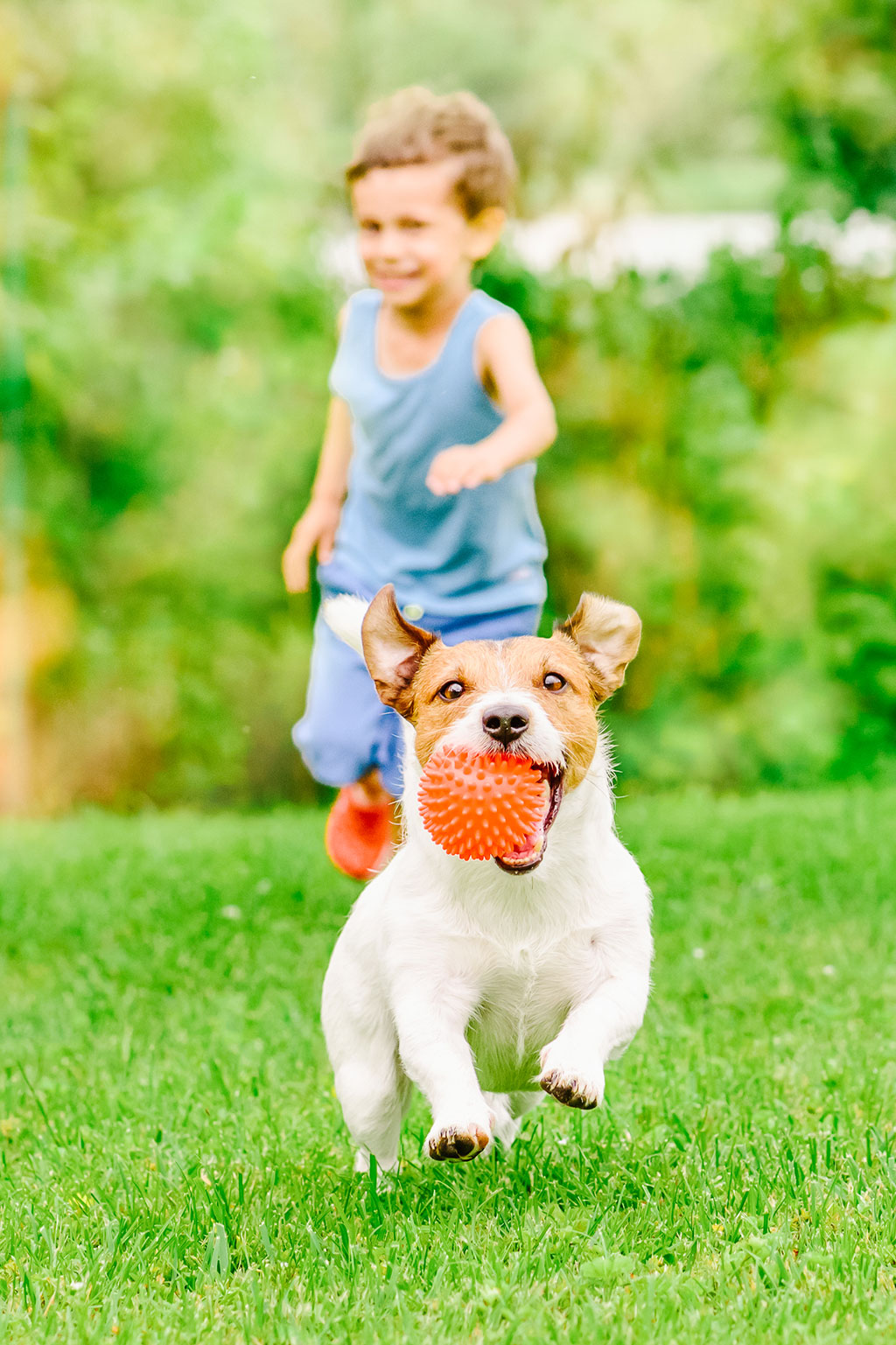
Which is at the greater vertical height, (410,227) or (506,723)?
(410,227)

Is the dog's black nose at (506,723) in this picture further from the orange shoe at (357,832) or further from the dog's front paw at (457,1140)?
the orange shoe at (357,832)

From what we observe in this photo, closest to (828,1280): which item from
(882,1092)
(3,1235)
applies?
(882,1092)

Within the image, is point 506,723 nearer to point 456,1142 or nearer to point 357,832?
point 456,1142

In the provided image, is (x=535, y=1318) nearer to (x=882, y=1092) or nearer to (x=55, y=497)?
(x=882, y=1092)

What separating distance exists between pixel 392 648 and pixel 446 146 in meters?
1.94

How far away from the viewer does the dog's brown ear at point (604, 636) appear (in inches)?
101

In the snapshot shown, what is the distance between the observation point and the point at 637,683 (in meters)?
8.02

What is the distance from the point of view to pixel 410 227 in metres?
3.97

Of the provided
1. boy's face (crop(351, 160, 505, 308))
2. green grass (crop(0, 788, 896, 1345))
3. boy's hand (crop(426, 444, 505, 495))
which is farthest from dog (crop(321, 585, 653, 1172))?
boy's face (crop(351, 160, 505, 308))

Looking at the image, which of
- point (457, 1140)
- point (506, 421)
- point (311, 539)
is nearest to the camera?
point (457, 1140)

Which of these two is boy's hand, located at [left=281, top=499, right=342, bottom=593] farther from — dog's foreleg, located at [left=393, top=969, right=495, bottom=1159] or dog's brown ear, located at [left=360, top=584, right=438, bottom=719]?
dog's foreleg, located at [left=393, top=969, right=495, bottom=1159]

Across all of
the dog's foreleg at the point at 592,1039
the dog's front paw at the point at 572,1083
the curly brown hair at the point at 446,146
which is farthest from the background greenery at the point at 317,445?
the dog's front paw at the point at 572,1083

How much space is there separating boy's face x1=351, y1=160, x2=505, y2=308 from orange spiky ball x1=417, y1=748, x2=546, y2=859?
6.70ft

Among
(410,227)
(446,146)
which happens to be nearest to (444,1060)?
(410,227)
